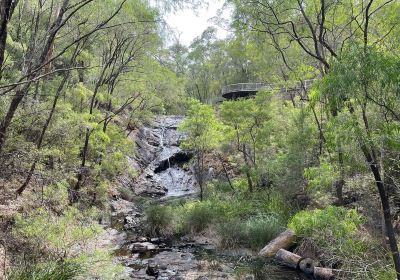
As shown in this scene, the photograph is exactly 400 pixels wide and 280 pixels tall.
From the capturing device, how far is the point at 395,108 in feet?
19.4

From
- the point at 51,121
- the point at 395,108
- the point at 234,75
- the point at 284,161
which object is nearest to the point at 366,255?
the point at 395,108

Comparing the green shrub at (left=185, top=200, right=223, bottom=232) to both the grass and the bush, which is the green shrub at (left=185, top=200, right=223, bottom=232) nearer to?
the grass

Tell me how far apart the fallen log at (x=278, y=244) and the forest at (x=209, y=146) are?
86mm

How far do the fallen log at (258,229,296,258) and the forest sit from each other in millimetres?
86

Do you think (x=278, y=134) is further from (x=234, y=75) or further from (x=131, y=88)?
(x=234, y=75)

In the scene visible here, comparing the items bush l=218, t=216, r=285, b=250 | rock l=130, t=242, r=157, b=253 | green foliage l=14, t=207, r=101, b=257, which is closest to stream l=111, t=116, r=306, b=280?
rock l=130, t=242, r=157, b=253

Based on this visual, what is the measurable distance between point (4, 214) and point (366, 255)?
8.44 metres

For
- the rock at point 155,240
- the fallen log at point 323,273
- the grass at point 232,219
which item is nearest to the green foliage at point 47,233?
the rock at point 155,240

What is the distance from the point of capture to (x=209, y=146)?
16.6m

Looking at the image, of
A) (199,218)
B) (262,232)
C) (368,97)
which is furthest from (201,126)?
(368,97)

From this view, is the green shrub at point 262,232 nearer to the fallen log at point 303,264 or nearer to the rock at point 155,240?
the fallen log at point 303,264

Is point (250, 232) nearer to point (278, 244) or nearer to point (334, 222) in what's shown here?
point (278, 244)

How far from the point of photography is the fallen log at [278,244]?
10305 mm

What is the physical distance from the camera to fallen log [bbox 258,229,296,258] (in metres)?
10.3
